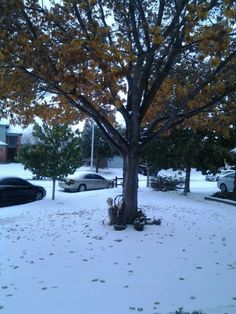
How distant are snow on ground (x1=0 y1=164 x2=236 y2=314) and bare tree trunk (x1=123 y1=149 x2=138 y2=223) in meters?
0.54

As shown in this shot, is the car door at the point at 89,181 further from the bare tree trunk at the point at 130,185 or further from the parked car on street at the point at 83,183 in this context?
the bare tree trunk at the point at 130,185

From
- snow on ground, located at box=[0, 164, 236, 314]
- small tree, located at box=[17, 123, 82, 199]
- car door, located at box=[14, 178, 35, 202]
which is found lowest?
snow on ground, located at box=[0, 164, 236, 314]

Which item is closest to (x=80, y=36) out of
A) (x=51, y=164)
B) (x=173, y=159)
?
(x=51, y=164)

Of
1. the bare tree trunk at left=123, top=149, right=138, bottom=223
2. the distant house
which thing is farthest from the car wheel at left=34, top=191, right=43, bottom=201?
the distant house

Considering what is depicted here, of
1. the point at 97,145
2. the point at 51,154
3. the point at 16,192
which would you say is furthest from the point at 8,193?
the point at 97,145

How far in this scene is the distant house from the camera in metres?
57.9

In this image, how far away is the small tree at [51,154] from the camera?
21.2m

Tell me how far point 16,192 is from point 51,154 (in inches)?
94.0

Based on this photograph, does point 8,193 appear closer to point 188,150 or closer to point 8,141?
point 188,150

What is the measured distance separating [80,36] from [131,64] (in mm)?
1316

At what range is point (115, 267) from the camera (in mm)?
7445

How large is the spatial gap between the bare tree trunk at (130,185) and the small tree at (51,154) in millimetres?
10255

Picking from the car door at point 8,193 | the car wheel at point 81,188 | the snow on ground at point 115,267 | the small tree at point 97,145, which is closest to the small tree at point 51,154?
the car door at point 8,193

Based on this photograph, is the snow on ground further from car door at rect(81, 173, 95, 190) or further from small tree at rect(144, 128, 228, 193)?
car door at rect(81, 173, 95, 190)
